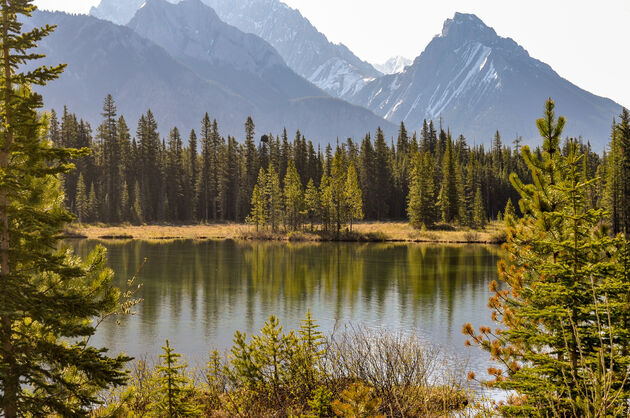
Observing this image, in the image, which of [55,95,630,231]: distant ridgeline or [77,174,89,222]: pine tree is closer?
[55,95,630,231]: distant ridgeline

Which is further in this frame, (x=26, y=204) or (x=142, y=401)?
(x=142, y=401)

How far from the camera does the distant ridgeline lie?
311 ft

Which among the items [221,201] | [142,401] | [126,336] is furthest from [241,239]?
[142,401]

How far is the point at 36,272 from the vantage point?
9.34 metres

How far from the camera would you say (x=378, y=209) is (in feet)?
380

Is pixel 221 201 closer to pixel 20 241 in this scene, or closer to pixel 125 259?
pixel 125 259

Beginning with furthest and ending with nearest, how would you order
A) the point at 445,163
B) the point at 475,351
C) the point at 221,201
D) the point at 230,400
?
the point at 221,201
the point at 445,163
the point at 475,351
the point at 230,400

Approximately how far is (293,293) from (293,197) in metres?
51.4

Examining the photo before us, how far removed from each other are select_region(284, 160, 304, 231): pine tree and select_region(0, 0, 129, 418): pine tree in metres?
79.9

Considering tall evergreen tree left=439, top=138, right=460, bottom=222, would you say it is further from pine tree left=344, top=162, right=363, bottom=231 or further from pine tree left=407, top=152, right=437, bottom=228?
pine tree left=344, top=162, right=363, bottom=231

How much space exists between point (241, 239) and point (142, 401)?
247 feet

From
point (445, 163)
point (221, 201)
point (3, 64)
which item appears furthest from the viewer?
point (221, 201)

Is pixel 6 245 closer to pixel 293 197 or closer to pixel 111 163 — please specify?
pixel 293 197

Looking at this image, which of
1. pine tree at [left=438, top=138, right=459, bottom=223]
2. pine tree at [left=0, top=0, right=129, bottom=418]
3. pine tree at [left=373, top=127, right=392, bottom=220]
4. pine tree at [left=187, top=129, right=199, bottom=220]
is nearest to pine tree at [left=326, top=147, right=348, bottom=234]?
pine tree at [left=438, top=138, right=459, bottom=223]
